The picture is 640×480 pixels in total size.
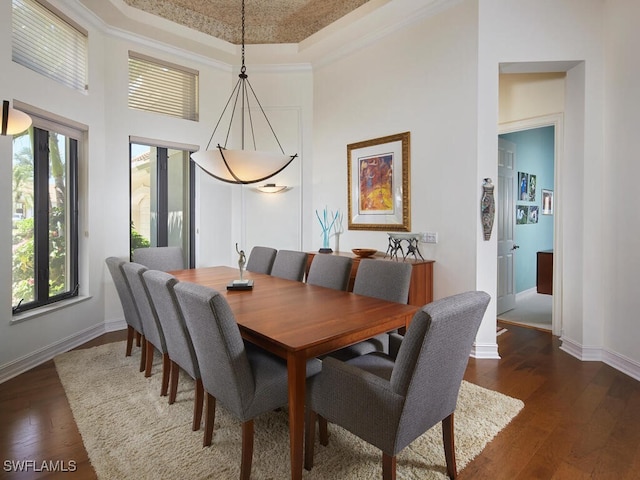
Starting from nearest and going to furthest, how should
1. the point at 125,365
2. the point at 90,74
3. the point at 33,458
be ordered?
the point at 33,458
the point at 125,365
the point at 90,74

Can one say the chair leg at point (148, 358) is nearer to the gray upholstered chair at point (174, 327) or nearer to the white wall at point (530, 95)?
the gray upholstered chair at point (174, 327)

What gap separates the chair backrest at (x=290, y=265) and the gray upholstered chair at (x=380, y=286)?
0.81 m

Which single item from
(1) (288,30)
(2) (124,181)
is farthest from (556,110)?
(2) (124,181)

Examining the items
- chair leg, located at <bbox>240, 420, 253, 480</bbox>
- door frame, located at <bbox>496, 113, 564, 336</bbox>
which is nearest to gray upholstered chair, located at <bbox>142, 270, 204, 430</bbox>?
chair leg, located at <bbox>240, 420, 253, 480</bbox>

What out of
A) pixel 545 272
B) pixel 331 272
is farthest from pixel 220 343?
pixel 545 272

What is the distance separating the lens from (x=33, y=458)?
6.41 feet

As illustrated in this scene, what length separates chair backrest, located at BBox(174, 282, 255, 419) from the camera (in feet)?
5.24

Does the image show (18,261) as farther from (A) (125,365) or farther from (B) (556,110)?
(B) (556,110)

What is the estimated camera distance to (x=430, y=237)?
3750mm

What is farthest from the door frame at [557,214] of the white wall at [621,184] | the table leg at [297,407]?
the table leg at [297,407]

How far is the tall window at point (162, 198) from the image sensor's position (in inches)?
179

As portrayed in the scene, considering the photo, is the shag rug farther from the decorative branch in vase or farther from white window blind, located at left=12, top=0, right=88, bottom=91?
white window blind, located at left=12, top=0, right=88, bottom=91

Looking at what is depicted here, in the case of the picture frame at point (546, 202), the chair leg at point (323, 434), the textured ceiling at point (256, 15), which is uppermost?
the textured ceiling at point (256, 15)

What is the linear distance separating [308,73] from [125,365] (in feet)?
14.3
